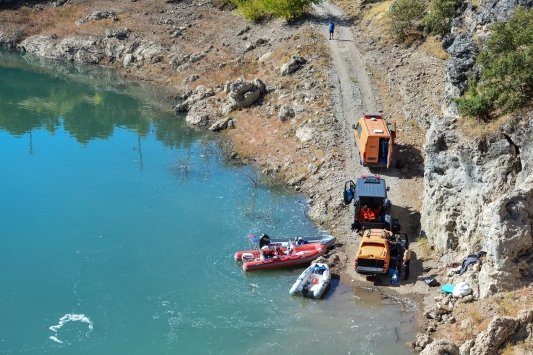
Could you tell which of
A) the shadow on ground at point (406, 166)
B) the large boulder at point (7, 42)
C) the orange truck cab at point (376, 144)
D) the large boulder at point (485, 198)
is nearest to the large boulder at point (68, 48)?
the large boulder at point (7, 42)

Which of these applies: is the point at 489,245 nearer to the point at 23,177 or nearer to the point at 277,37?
the point at 23,177

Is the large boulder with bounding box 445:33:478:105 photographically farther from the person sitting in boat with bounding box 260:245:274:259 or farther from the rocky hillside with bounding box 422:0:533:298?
the person sitting in boat with bounding box 260:245:274:259

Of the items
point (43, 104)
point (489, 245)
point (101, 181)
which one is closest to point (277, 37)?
point (43, 104)

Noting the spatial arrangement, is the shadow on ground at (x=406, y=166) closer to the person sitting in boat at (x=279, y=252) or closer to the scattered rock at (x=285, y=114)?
the person sitting in boat at (x=279, y=252)

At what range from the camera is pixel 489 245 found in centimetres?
2933

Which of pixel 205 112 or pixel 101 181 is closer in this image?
pixel 101 181

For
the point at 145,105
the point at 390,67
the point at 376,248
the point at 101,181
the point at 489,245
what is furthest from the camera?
the point at 145,105

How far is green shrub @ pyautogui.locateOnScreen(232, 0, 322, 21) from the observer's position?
69.8 meters

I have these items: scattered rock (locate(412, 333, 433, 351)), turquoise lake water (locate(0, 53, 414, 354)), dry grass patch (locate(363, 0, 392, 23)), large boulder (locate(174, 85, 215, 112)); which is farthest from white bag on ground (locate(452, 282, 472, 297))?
dry grass patch (locate(363, 0, 392, 23))

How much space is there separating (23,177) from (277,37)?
101 feet

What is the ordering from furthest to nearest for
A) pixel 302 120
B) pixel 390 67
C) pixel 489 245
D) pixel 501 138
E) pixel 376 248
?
pixel 390 67
pixel 302 120
pixel 376 248
pixel 501 138
pixel 489 245

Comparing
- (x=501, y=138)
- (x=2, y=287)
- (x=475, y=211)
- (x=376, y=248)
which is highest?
(x=501, y=138)

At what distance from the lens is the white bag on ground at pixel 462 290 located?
30.7 metres

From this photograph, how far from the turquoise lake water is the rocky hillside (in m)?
4.90
